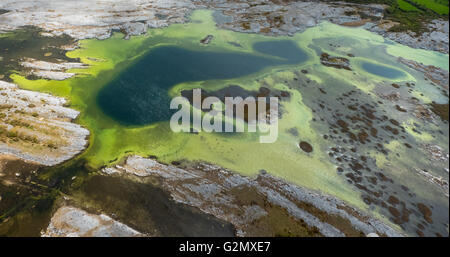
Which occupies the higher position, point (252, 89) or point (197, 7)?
point (197, 7)

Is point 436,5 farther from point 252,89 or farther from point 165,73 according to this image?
point 165,73

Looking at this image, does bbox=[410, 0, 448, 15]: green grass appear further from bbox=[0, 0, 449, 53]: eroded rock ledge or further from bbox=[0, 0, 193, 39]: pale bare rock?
bbox=[0, 0, 193, 39]: pale bare rock

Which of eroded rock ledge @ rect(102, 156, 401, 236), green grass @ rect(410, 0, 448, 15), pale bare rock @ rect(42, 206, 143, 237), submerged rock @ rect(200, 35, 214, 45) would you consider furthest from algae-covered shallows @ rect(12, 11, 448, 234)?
green grass @ rect(410, 0, 448, 15)

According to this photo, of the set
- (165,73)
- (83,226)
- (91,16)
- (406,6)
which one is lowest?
(83,226)

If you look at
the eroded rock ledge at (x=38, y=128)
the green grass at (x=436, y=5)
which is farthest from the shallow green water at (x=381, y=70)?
the eroded rock ledge at (x=38, y=128)

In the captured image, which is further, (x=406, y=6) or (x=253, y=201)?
(x=406, y=6)

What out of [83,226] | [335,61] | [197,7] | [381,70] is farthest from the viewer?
[197,7]

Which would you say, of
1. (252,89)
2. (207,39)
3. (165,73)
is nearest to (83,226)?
(165,73)

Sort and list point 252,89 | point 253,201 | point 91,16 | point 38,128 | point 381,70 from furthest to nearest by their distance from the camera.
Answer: point 91,16, point 381,70, point 252,89, point 38,128, point 253,201
